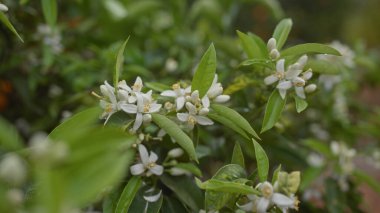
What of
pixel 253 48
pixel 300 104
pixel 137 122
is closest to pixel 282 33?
pixel 253 48

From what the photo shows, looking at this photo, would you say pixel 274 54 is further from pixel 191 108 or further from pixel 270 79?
pixel 191 108

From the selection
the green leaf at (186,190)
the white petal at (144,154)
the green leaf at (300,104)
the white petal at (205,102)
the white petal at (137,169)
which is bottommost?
the green leaf at (186,190)

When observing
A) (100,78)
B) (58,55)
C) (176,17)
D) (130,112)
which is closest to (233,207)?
(130,112)

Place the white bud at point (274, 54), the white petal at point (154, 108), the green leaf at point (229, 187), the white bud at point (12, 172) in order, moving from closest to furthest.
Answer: the white bud at point (12, 172) → the green leaf at point (229, 187) → the white petal at point (154, 108) → the white bud at point (274, 54)

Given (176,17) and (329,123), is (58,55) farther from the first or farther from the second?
(329,123)

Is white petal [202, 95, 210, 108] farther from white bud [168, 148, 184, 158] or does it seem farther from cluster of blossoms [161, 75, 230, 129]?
white bud [168, 148, 184, 158]

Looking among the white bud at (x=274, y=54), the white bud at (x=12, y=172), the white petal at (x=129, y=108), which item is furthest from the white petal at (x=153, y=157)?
the white bud at (x=12, y=172)

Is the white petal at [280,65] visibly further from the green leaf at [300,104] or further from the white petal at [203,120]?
the white petal at [203,120]
